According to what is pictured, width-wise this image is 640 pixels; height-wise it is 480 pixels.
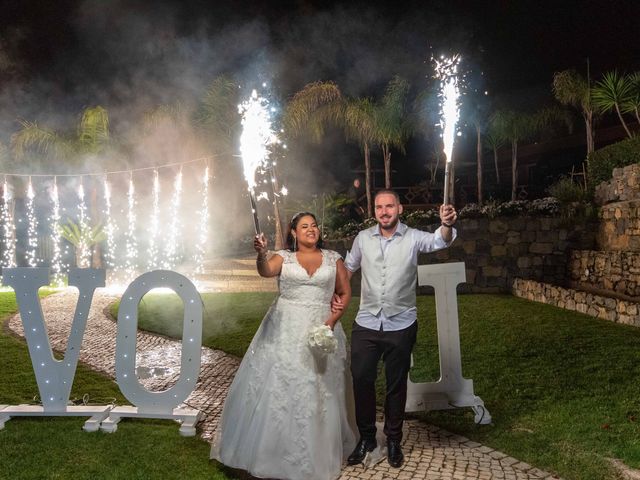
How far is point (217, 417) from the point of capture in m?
5.52

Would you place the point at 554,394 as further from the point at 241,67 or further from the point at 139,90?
the point at 139,90

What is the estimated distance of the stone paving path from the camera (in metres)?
4.17

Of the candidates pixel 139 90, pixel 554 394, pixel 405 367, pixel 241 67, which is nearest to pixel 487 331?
pixel 554 394

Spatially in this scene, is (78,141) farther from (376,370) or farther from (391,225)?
(376,370)

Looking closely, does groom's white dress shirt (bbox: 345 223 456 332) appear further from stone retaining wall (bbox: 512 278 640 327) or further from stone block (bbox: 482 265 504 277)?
stone block (bbox: 482 265 504 277)

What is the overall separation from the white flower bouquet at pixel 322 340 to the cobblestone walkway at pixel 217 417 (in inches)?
37.4

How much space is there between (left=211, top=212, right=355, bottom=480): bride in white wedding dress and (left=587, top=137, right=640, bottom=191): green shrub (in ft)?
38.8

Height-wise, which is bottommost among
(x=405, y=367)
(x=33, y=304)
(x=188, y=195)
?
(x=405, y=367)

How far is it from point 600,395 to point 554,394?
0.45 metres

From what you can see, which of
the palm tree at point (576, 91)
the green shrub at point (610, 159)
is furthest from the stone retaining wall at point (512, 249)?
the palm tree at point (576, 91)

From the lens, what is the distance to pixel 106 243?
2431cm

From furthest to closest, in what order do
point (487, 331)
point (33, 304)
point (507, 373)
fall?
point (487, 331) < point (507, 373) < point (33, 304)

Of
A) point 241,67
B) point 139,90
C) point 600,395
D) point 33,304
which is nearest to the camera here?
point 33,304

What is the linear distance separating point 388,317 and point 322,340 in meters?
0.54
